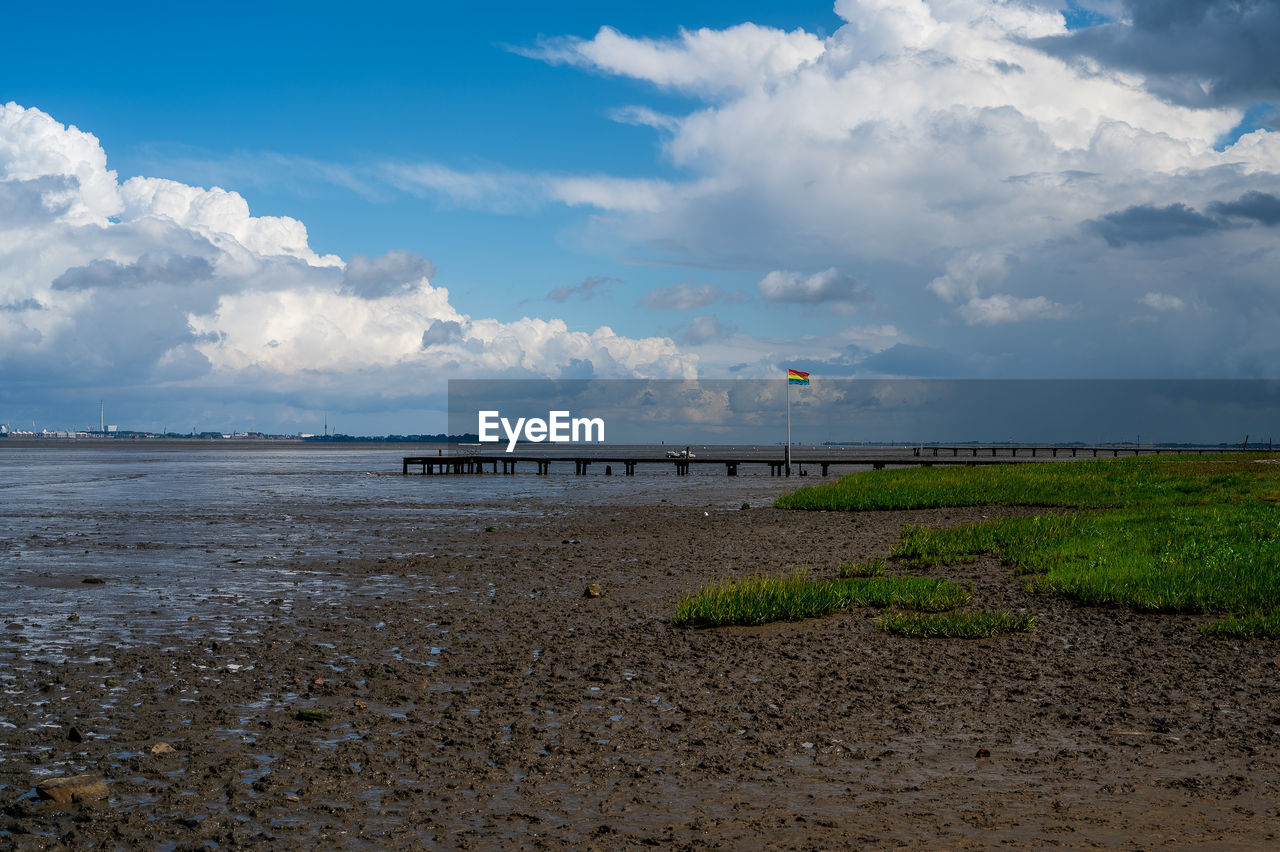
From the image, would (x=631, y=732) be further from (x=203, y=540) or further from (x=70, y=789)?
(x=203, y=540)

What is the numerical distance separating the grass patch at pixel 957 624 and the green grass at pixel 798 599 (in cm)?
109

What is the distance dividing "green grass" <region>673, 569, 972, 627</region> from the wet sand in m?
0.39

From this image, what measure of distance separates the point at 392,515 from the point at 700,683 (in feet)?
92.6

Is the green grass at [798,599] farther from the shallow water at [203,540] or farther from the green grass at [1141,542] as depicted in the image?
the shallow water at [203,540]

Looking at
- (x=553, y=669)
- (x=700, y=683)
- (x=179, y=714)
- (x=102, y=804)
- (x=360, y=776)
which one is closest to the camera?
(x=102, y=804)

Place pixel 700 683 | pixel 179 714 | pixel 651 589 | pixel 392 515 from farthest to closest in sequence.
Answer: pixel 392 515
pixel 651 589
pixel 700 683
pixel 179 714

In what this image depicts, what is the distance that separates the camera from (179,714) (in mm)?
8750

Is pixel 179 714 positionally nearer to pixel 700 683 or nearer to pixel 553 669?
pixel 553 669

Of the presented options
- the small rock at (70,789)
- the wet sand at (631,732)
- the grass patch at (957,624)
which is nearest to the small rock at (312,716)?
the wet sand at (631,732)

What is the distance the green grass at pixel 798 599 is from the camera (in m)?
13.2

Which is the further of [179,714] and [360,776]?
[179,714]

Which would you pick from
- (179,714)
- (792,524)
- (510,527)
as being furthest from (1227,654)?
(510,527)

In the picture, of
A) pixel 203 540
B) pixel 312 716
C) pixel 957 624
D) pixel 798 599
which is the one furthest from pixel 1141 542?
pixel 203 540

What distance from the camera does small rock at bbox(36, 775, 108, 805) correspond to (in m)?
6.46
